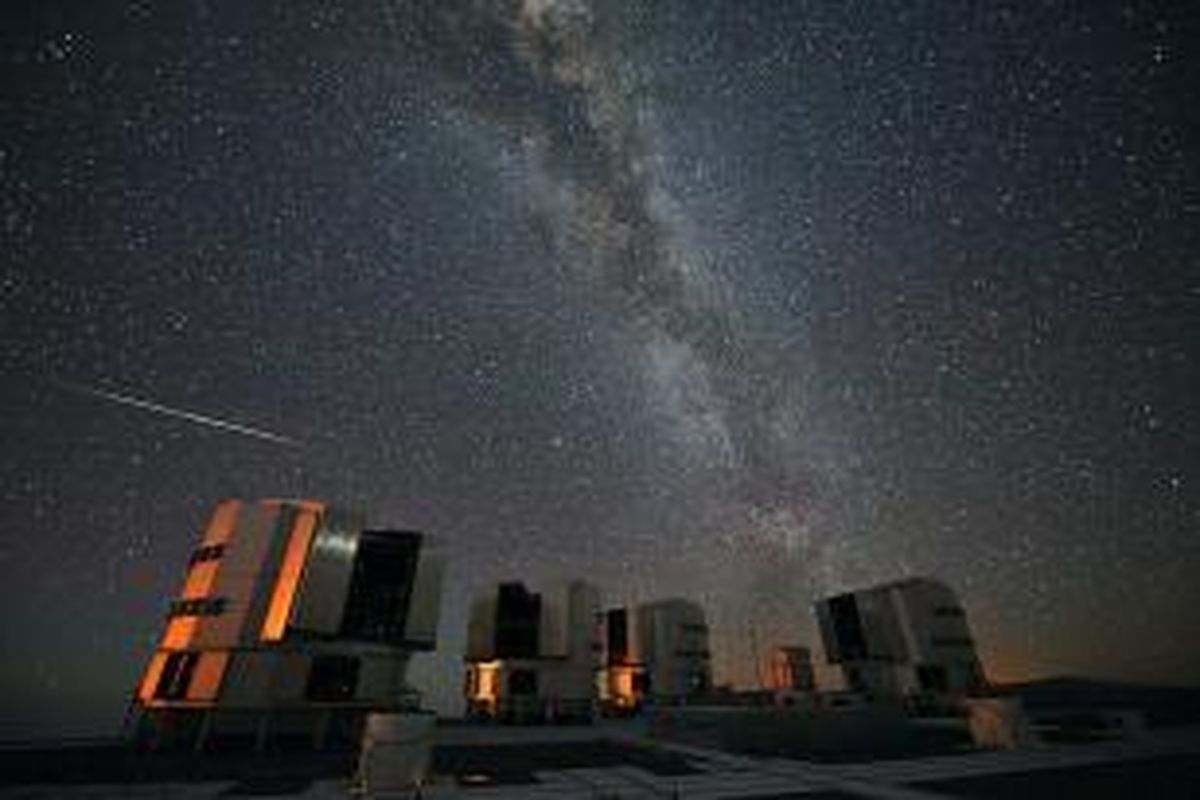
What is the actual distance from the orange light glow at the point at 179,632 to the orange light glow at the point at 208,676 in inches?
53.2

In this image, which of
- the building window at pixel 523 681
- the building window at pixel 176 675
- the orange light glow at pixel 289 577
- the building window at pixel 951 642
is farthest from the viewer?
the building window at pixel 951 642

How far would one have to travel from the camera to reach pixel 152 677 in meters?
30.1

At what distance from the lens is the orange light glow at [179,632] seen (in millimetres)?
30125

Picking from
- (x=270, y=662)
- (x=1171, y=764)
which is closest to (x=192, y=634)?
(x=270, y=662)

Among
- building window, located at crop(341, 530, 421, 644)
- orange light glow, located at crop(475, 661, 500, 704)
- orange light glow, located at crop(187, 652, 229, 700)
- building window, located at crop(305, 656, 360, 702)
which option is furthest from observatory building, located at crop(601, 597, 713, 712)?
orange light glow, located at crop(187, 652, 229, 700)

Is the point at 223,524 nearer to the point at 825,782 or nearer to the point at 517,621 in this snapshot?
the point at 517,621

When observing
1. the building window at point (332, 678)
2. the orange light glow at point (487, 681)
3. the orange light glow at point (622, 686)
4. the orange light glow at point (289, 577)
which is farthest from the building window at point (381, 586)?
the orange light glow at point (622, 686)

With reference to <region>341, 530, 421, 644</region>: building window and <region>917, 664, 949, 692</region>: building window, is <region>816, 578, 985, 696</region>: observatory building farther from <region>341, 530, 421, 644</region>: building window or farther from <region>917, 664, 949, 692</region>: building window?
<region>341, 530, 421, 644</region>: building window

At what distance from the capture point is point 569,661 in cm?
4762

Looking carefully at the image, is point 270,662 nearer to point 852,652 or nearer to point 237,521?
point 237,521

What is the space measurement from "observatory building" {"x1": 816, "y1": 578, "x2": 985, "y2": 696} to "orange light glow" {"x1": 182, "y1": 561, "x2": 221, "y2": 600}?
160 ft

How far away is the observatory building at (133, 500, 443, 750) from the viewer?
94.2 feet

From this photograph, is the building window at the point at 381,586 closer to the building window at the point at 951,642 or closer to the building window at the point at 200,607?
the building window at the point at 200,607

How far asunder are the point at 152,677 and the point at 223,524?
744 centimetres
